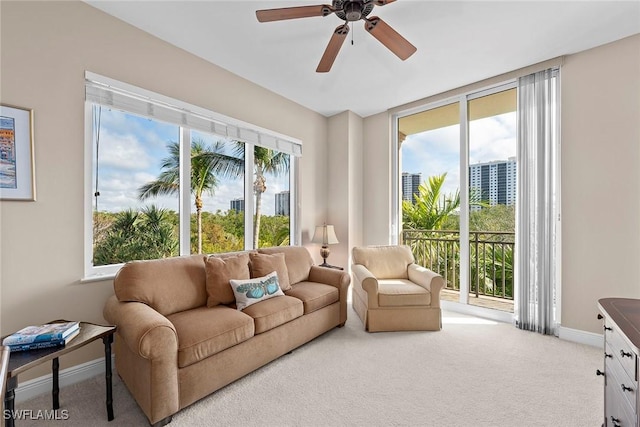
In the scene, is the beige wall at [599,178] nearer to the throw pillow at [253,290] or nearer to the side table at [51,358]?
the throw pillow at [253,290]

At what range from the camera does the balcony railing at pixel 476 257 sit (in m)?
3.63

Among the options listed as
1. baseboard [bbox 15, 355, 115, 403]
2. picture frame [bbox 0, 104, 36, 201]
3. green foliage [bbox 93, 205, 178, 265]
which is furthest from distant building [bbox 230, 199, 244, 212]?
baseboard [bbox 15, 355, 115, 403]

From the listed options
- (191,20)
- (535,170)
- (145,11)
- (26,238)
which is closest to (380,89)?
(535,170)

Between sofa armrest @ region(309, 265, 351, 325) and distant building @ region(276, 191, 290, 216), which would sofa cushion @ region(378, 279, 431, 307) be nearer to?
sofa armrest @ region(309, 265, 351, 325)

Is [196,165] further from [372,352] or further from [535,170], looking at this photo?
[535,170]

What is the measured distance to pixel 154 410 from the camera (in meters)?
1.58

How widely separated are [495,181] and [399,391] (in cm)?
267

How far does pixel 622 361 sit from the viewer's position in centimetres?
116

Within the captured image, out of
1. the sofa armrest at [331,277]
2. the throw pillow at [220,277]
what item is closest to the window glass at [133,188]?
the throw pillow at [220,277]

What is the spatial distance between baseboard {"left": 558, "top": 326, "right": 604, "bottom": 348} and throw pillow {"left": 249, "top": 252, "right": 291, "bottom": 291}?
2729 mm

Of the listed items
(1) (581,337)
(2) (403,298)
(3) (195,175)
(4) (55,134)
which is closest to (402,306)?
(2) (403,298)

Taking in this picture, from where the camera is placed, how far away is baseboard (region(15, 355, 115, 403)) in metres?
1.86

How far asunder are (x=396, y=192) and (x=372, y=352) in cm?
247

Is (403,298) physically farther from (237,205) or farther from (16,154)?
(16,154)
